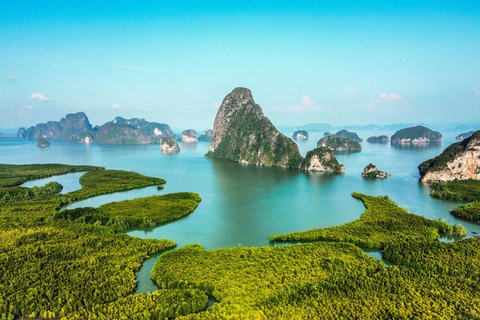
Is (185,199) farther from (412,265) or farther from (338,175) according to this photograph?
(338,175)

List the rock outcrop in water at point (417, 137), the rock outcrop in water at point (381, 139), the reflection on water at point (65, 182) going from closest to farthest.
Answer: the reflection on water at point (65, 182) → the rock outcrop in water at point (417, 137) → the rock outcrop in water at point (381, 139)

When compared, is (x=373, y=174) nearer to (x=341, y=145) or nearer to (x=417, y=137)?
(x=341, y=145)

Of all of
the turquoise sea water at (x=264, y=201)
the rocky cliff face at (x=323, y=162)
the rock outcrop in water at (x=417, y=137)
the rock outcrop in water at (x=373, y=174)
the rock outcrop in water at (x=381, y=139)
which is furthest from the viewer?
the rock outcrop in water at (x=381, y=139)

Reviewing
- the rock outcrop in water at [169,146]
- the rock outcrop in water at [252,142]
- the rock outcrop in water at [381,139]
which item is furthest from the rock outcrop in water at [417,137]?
the rock outcrop in water at [169,146]

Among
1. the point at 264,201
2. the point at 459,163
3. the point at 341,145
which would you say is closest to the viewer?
the point at 264,201

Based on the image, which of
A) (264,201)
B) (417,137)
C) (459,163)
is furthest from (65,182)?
(417,137)

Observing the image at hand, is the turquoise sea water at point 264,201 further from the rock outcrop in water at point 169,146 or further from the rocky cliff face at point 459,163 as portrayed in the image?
the rock outcrop in water at point 169,146

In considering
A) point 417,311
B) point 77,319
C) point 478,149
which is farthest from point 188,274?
point 478,149
